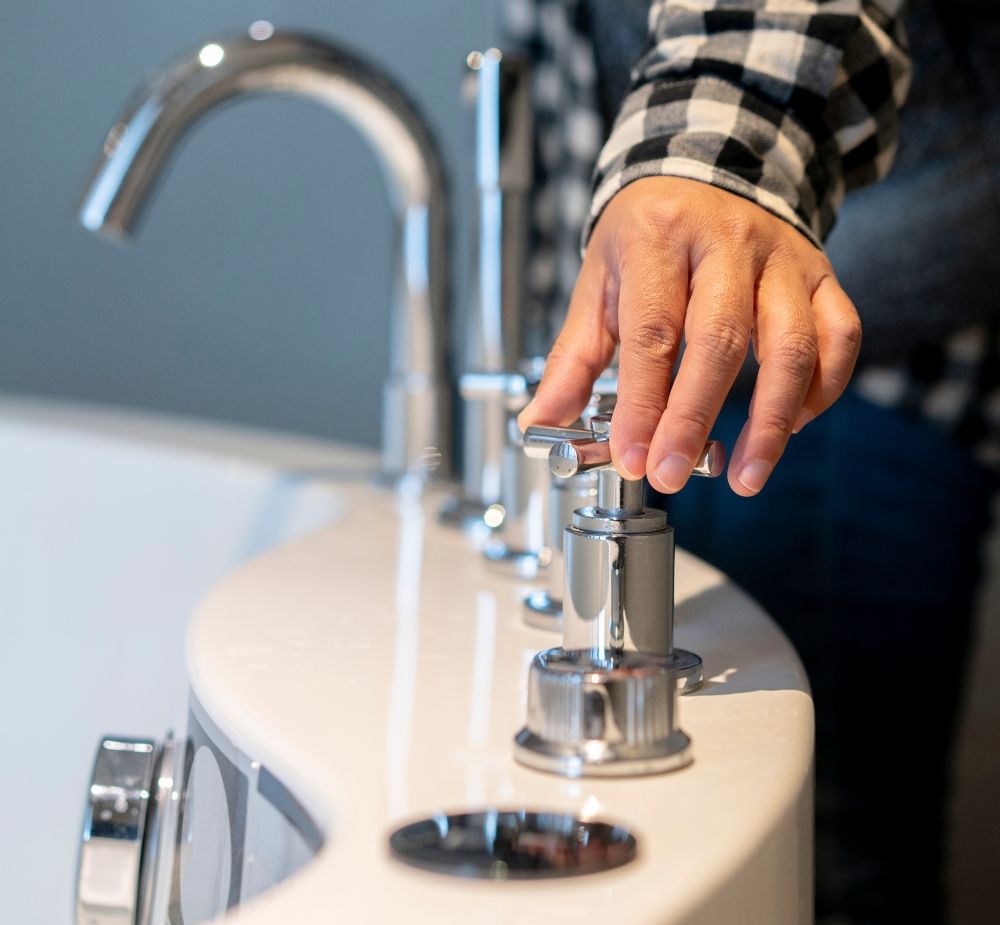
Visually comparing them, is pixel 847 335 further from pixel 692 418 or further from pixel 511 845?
pixel 511 845

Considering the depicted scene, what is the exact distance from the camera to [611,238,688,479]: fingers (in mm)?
330

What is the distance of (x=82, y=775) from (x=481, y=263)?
0.37 meters

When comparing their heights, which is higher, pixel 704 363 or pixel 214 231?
pixel 214 231

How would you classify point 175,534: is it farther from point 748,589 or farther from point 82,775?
point 748,589

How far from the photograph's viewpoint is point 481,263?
0.71 m

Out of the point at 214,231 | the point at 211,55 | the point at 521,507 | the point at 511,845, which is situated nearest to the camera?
the point at 511,845

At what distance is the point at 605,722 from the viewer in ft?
0.91

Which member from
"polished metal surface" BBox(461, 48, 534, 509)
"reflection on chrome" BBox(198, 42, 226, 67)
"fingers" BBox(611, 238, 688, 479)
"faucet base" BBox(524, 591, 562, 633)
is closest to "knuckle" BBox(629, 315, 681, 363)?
"fingers" BBox(611, 238, 688, 479)

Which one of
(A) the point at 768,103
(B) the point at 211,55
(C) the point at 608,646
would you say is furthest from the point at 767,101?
(B) the point at 211,55

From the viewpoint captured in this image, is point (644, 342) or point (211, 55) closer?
point (644, 342)

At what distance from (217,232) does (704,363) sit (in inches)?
39.2

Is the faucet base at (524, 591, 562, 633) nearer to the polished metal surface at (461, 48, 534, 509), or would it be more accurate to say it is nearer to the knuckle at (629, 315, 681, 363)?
the knuckle at (629, 315, 681, 363)

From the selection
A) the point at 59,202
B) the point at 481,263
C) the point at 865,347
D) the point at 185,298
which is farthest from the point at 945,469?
the point at 59,202

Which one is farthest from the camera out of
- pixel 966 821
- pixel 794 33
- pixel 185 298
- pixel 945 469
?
pixel 185 298
